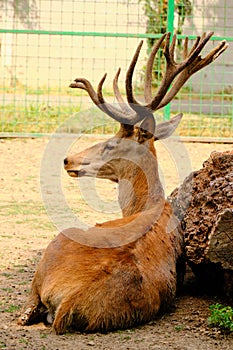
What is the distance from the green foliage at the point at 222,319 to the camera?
4.57 metres

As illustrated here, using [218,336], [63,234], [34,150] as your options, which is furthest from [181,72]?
[34,150]

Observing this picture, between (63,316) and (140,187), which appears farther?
(140,187)

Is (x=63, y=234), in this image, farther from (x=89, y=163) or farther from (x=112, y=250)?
(x=89, y=163)

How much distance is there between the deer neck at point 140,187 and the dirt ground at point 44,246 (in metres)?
0.65

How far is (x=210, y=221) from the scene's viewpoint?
498 centimetres

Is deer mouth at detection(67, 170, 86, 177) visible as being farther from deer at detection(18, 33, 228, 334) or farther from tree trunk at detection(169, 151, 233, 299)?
tree trunk at detection(169, 151, 233, 299)

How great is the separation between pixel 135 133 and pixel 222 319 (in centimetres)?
171

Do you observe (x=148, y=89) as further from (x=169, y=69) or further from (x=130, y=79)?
(x=130, y=79)

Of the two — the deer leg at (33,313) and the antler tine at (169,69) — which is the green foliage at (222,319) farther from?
the antler tine at (169,69)

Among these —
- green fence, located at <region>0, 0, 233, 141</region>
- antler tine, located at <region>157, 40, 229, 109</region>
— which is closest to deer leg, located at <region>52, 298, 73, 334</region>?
antler tine, located at <region>157, 40, 229, 109</region>

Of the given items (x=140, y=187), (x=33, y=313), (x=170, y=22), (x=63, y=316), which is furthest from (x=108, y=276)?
(x=170, y=22)

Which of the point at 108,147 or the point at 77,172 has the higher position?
the point at 108,147

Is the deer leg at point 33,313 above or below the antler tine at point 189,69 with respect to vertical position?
below

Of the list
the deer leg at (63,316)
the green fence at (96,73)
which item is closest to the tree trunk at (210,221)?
the deer leg at (63,316)
